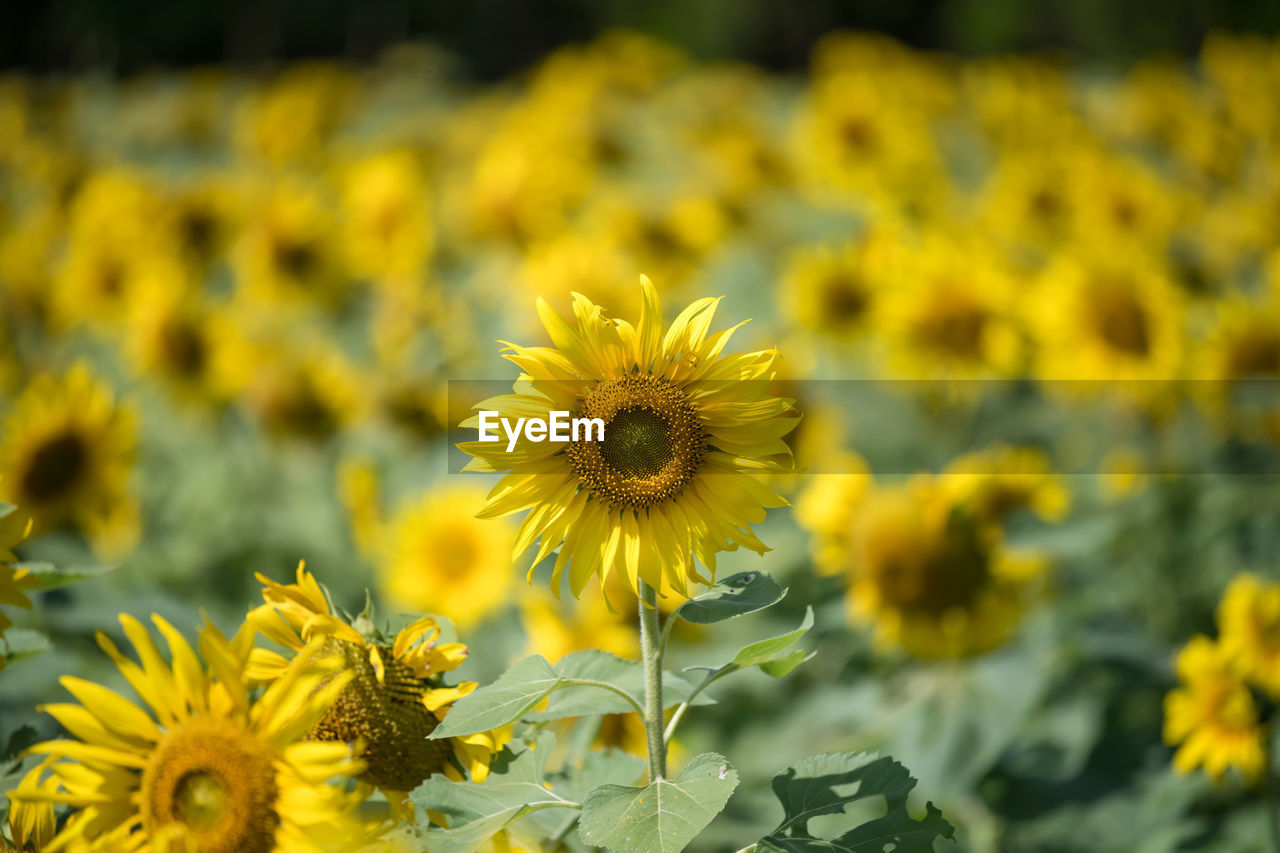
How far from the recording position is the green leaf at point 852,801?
0.81 metres

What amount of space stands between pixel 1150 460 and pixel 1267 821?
1.41m

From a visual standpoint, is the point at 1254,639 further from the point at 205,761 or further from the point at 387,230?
the point at 387,230

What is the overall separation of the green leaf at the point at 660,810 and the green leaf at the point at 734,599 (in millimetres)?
123

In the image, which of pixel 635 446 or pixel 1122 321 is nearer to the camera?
pixel 635 446

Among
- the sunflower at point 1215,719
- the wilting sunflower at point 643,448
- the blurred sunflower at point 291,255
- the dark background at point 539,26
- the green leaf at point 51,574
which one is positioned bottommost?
the sunflower at point 1215,719

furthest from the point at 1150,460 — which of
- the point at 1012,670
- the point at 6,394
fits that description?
the point at 6,394

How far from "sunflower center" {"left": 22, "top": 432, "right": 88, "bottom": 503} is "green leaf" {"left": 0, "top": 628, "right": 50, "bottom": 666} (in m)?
1.44

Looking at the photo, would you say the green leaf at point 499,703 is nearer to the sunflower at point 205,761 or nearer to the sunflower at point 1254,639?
the sunflower at point 205,761

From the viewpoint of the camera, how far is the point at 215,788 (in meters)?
0.76

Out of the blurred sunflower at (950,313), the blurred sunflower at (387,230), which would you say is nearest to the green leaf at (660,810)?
the blurred sunflower at (950,313)

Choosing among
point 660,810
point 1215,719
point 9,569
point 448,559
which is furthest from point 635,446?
point 448,559

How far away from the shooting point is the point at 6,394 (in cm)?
333

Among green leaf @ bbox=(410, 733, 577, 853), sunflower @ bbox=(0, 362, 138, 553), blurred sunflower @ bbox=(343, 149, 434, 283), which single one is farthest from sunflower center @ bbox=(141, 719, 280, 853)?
blurred sunflower @ bbox=(343, 149, 434, 283)

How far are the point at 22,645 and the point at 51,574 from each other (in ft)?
0.31
